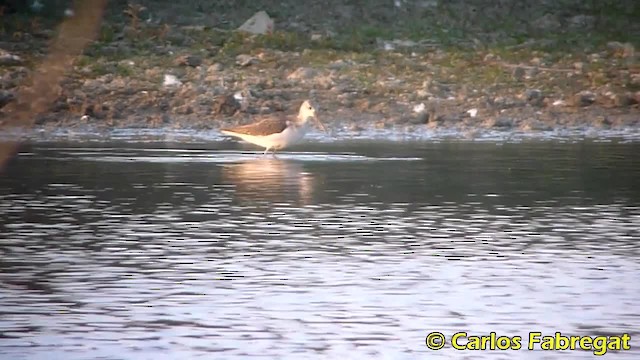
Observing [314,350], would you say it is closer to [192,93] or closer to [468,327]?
[468,327]

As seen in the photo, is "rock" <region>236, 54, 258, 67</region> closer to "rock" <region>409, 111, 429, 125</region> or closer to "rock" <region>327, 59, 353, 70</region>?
"rock" <region>327, 59, 353, 70</region>

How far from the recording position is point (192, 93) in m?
21.8

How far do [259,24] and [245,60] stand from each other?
262cm

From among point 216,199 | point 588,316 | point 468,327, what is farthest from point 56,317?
point 216,199

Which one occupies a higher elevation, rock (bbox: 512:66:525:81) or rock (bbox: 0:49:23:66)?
rock (bbox: 0:49:23:66)

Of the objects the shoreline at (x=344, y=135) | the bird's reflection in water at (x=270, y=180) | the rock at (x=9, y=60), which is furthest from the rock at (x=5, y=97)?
the bird's reflection in water at (x=270, y=180)

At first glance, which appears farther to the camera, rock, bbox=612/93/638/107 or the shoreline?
rock, bbox=612/93/638/107

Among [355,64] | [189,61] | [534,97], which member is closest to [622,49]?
[534,97]

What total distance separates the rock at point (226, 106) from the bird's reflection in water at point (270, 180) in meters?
3.59

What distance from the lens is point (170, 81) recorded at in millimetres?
22312

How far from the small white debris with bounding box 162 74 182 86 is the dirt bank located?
0.02 metres

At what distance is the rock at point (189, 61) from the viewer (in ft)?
76.4

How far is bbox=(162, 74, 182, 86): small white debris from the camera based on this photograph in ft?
72.9

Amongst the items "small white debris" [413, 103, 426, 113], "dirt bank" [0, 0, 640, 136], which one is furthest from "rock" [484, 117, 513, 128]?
"small white debris" [413, 103, 426, 113]
